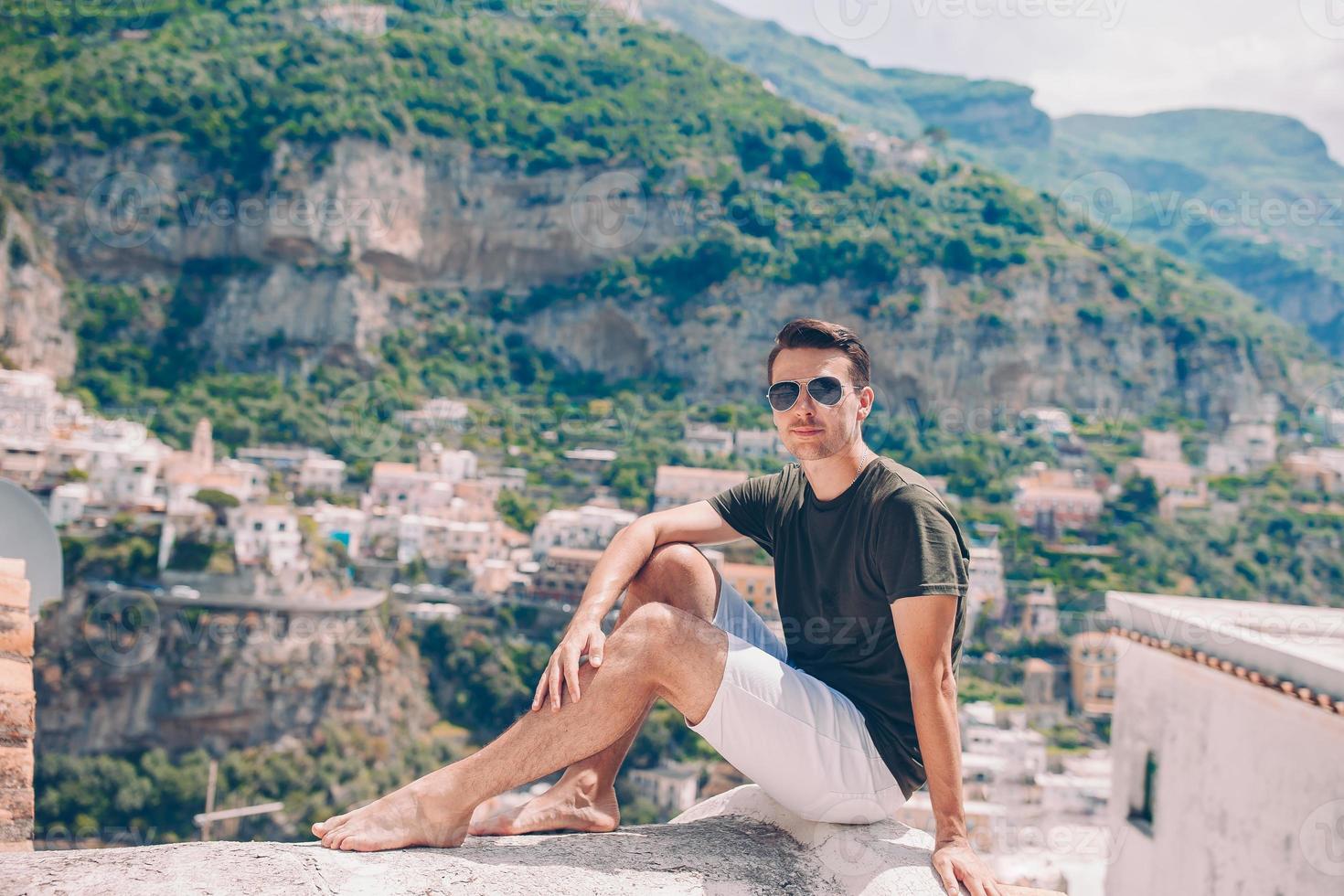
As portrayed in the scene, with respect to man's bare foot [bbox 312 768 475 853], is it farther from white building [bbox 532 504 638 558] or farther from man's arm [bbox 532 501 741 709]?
white building [bbox 532 504 638 558]

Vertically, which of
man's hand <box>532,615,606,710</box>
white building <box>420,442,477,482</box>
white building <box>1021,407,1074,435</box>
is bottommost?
white building <box>420,442,477,482</box>

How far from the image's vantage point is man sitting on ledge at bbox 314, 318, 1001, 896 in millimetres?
1802

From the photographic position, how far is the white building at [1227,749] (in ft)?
10.4

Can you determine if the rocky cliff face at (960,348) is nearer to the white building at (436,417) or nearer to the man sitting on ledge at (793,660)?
the white building at (436,417)

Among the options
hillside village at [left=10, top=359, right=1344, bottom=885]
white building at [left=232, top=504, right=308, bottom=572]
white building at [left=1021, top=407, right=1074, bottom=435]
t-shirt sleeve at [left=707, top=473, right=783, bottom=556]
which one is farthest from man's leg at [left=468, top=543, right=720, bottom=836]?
white building at [left=1021, top=407, right=1074, bottom=435]

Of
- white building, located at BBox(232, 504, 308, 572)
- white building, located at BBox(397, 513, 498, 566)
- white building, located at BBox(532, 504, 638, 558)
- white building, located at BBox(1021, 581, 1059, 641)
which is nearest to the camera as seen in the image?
white building, located at BBox(232, 504, 308, 572)

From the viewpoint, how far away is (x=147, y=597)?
26141 mm

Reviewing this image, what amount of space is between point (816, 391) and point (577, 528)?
30.0 m

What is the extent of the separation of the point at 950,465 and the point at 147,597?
2352 centimetres

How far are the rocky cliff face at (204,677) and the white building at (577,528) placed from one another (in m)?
5.83

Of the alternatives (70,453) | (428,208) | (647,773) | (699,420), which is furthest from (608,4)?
(647,773)

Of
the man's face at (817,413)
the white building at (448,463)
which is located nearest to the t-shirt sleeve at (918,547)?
the man's face at (817,413)

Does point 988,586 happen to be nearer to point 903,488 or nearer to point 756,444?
point 756,444

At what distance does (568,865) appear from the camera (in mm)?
1788
